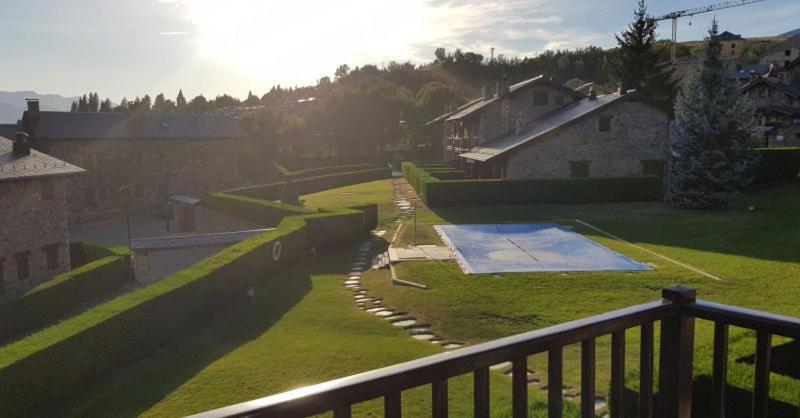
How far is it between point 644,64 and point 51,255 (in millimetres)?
53810

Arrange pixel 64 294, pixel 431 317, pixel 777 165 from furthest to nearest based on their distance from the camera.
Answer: pixel 777 165, pixel 64 294, pixel 431 317

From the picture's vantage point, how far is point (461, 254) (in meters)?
20.9

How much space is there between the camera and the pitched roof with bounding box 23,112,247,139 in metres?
43.7

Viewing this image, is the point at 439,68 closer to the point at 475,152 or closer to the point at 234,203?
the point at 475,152

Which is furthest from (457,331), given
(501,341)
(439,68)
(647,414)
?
(439,68)

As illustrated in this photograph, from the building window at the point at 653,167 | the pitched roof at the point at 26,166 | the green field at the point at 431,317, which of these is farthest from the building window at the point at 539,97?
the pitched roof at the point at 26,166

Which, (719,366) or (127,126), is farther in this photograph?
(127,126)

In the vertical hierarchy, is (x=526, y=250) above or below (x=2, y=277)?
above

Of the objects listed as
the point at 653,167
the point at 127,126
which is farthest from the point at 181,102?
the point at 653,167

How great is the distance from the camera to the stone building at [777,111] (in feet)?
177

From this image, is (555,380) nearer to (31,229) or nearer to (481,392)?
(481,392)

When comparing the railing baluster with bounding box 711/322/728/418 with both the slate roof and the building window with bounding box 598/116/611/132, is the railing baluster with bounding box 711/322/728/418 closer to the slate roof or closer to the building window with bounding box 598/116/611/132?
the slate roof

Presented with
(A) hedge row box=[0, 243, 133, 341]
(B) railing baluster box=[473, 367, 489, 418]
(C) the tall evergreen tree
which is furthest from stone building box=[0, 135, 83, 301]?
(C) the tall evergreen tree

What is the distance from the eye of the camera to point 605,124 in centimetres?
3653
